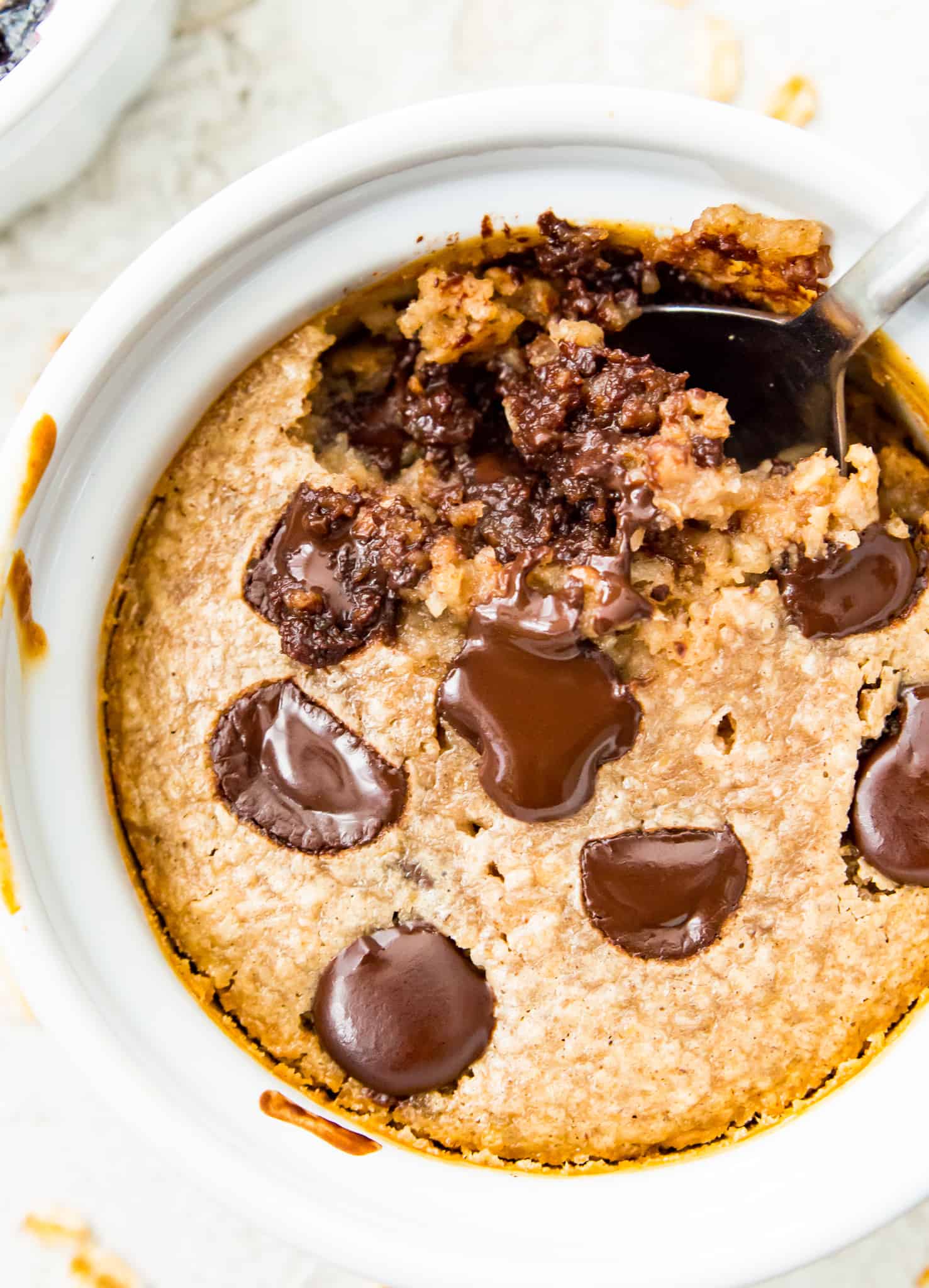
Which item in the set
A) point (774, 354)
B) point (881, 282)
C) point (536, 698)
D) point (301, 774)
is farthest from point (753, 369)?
point (301, 774)

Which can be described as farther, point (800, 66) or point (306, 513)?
point (800, 66)

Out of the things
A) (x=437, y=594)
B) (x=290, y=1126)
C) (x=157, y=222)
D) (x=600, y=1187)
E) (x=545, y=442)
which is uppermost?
(x=157, y=222)

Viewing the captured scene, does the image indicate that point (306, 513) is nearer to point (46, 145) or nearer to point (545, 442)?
point (545, 442)

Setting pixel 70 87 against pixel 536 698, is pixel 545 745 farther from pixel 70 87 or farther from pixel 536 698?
pixel 70 87

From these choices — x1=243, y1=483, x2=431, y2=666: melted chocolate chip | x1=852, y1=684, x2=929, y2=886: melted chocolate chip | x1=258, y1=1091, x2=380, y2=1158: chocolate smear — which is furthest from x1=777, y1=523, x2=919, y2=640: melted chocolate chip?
x1=258, y1=1091, x2=380, y2=1158: chocolate smear

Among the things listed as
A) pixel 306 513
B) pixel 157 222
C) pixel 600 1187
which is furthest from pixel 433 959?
pixel 157 222

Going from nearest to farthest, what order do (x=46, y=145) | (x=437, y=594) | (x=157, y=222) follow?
(x=437, y=594)
(x=46, y=145)
(x=157, y=222)

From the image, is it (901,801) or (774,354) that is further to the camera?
(774,354)

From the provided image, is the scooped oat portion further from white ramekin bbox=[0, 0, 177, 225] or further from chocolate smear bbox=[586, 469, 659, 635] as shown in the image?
white ramekin bbox=[0, 0, 177, 225]
